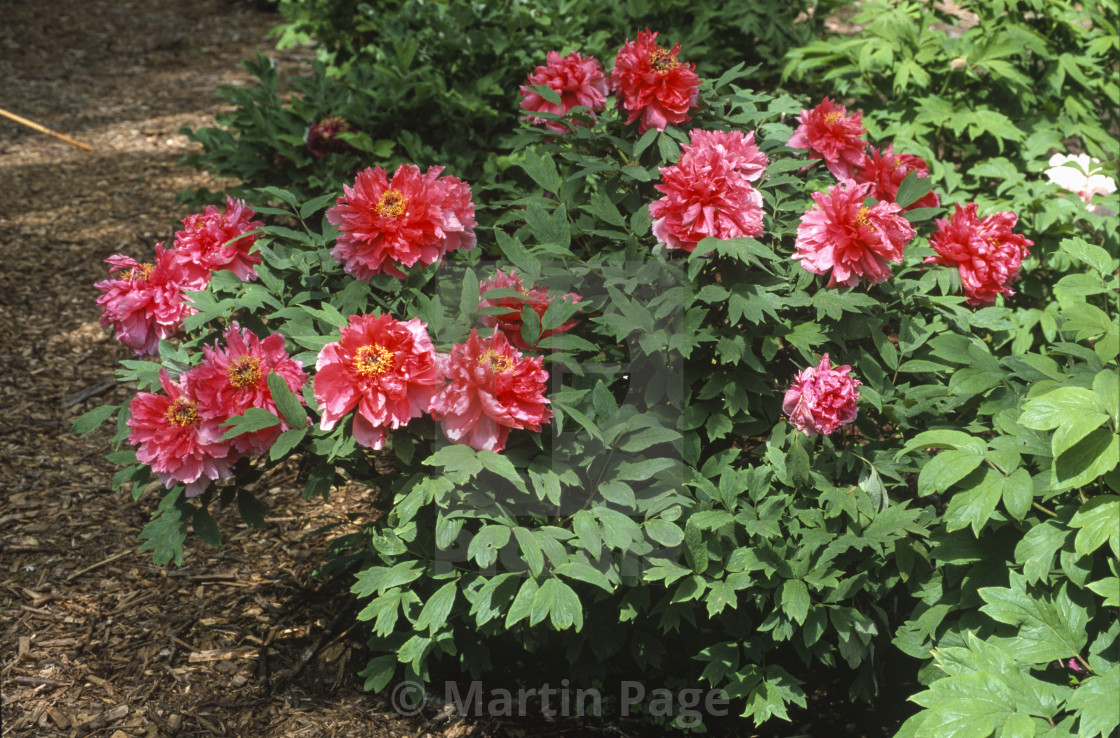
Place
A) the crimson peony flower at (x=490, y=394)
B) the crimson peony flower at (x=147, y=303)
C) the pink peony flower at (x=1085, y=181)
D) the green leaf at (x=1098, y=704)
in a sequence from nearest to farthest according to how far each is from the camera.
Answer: the green leaf at (x=1098, y=704)
the crimson peony flower at (x=490, y=394)
the crimson peony flower at (x=147, y=303)
the pink peony flower at (x=1085, y=181)

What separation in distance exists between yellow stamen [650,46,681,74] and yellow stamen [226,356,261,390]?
3.82ft

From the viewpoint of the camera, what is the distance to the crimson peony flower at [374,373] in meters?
1.79

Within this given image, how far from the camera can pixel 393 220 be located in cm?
205

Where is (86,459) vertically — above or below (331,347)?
below

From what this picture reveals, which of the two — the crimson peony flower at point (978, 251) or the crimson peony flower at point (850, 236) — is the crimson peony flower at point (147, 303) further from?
the crimson peony flower at point (978, 251)

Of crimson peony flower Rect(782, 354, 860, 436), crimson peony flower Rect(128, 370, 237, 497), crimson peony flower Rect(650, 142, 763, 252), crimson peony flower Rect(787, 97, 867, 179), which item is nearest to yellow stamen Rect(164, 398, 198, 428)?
crimson peony flower Rect(128, 370, 237, 497)

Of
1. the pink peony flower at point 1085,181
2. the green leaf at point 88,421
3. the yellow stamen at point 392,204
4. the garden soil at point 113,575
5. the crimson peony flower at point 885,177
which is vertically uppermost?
the yellow stamen at point 392,204

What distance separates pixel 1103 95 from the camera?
12.2 ft

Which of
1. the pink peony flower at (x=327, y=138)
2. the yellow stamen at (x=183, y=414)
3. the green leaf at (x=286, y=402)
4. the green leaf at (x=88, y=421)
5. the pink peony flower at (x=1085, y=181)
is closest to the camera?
the green leaf at (x=286, y=402)

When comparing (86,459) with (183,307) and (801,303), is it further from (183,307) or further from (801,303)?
(801,303)

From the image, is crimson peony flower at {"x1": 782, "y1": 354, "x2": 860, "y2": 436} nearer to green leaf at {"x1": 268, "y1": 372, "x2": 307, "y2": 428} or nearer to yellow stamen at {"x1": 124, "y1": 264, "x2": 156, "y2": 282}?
green leaf at {"x1": 268, "y1": 372, "x2": 307, "y2": 428}

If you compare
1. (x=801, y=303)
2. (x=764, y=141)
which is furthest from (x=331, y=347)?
(x=764, y=141)

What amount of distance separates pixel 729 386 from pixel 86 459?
254 centimetres

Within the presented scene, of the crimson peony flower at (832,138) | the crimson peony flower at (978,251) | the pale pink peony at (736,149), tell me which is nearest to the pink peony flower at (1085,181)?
the crimson peony flower at (978,251)
